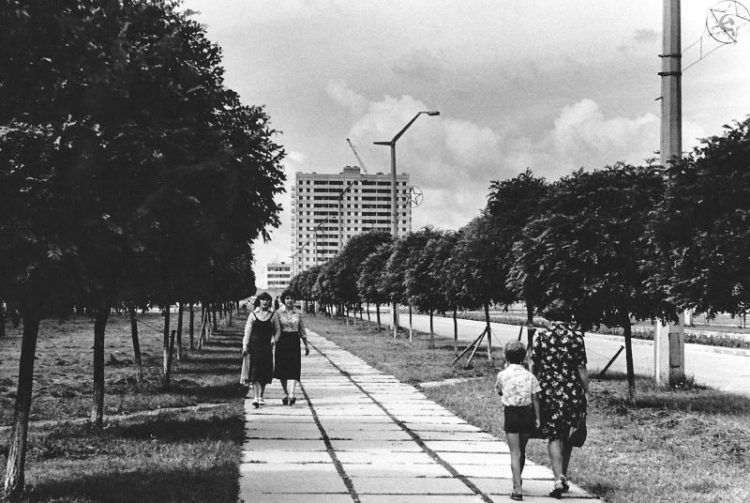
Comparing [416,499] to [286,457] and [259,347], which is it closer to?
[286,457]

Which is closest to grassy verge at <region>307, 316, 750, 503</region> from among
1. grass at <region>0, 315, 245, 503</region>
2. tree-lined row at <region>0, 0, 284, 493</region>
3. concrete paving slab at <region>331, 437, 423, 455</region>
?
concrete paving slab at <region>331, 437, 423, 455</region>

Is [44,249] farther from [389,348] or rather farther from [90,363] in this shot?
[389,348]

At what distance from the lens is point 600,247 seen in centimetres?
1252

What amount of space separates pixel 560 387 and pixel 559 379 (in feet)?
0.23

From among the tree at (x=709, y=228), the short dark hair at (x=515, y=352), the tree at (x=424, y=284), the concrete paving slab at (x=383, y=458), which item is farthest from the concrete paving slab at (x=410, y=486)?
the tree at (x=424, y=284)

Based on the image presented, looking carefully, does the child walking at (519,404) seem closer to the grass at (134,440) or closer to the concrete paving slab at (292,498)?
the concrete paving slab at (292,498)

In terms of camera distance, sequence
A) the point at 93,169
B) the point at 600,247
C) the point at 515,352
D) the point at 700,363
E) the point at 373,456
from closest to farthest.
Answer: the point at 93,169 → the point at 515,352 → the point at 373,456 → the point at 600,247 → the point at 700,363

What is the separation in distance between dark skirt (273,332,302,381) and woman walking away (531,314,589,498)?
6690 millimetres

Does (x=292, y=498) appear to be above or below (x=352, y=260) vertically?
below

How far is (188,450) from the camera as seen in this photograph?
9.02 meters

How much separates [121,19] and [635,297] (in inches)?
338

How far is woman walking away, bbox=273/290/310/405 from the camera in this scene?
1372 centimetres

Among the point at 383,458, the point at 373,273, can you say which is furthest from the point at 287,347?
the point at 373,273

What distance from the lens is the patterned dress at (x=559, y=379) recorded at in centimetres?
745
